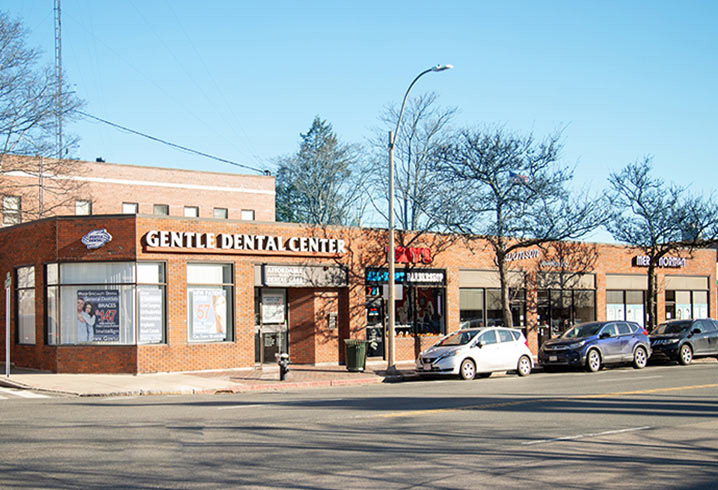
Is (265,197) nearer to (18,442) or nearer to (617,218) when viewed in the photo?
(617,218)

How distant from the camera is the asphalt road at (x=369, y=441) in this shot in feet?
27.6

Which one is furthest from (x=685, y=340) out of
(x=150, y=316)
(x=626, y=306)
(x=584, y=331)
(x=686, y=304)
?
(x=150, y=316)

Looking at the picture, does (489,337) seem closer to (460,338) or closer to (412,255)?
(460,338)

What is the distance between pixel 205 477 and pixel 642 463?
5273 millimetres

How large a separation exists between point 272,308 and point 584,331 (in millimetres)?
10985

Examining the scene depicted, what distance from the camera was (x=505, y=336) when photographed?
24406mm

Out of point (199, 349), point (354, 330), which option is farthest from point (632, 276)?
point (199, 349)

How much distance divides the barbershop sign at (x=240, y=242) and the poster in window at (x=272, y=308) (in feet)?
5.84

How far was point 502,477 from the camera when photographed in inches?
333

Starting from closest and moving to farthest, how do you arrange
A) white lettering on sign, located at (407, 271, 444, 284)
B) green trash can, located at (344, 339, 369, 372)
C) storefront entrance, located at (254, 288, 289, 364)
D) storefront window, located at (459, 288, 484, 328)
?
green trash can, located at (344, 339, 369, 372), storefront entrance, located at (254, 288, 289, 364), white lettering on sign, located at (407, 271, 444, 284), storefront window, located at (459, 288, 484, 328)

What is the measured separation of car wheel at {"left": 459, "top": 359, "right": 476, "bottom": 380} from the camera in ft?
75.3

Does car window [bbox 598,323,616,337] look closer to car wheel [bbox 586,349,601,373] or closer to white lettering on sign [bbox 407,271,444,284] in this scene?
car wheel [bbox 586,349,601,373]

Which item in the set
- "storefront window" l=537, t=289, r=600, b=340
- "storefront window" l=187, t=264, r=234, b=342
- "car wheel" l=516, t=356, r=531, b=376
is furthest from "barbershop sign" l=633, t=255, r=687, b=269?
"storefront window" l=187, t=264, r=234, b=342

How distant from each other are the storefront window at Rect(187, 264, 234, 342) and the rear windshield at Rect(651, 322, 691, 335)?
17.0 meters
